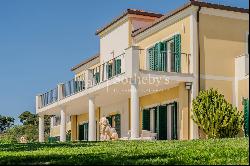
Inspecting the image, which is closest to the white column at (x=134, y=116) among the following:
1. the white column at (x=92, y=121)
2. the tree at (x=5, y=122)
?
the white column at (x=92, y=121)

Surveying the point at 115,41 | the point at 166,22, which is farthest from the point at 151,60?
the point at 115,41

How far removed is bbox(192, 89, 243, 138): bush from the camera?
2305cm

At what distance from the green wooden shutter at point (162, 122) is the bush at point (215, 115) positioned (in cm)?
295

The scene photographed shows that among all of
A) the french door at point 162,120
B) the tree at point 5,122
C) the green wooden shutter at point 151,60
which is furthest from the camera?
the tree at point 5,122

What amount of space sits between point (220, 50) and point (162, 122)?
4454 mm

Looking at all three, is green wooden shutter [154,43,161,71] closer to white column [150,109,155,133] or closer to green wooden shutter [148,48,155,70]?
green wooden shutter [148,48,155,70]

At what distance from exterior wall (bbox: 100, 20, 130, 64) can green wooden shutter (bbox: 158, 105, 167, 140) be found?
4.25 meters

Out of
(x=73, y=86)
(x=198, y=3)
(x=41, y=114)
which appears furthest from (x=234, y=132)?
(x=41, y=114)

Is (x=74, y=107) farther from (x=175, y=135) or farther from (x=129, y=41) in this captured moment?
(x=175, y=135)

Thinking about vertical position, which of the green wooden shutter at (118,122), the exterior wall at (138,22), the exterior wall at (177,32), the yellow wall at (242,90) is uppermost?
the exterior wall at (138,22)

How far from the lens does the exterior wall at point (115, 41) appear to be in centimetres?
2925

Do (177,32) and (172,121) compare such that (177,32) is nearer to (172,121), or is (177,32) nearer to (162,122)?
(172,121)

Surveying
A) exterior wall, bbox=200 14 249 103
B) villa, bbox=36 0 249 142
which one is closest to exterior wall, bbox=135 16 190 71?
villa, bbox=36 0 249 142

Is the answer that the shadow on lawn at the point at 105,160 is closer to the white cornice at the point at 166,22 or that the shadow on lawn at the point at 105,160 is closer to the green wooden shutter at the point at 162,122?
the white cornice at the point at 166,22
